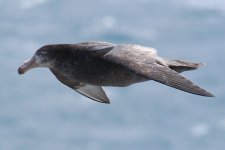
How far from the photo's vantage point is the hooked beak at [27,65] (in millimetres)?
22922

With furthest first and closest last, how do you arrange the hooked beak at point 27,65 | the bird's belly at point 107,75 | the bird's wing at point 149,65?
the hooked beak at point 27,65 → the bird's belly at point 107,75 → the bird's wing at point 149,65

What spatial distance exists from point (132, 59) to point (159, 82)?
1465 mm

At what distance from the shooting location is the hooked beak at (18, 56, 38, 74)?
902 inches

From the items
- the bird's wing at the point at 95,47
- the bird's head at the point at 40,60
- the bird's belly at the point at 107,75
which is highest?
Result: the bird's wing at the point at 95,47

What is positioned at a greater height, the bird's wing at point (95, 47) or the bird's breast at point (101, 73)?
the bird's wing at point (95, 47)

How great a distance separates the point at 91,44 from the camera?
75.8 feet

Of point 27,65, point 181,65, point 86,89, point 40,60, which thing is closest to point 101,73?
point 40,60

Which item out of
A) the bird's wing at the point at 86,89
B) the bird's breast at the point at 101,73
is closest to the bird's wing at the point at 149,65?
the bird's breast at the point at 101,73

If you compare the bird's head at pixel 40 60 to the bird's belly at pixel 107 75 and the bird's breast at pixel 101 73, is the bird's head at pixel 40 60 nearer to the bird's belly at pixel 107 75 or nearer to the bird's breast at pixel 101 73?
the bird's breast at pixel 101 73

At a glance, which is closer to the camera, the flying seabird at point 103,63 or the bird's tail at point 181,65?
the flying seabird at point 103,63

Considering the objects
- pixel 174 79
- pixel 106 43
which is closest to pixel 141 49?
pixel 106 43

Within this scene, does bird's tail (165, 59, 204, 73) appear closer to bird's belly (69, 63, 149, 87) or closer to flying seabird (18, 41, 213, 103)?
flying seabird (18, 41, 213, 103)

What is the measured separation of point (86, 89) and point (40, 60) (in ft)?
8.85

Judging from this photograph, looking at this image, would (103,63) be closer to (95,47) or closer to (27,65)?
(95,47)
